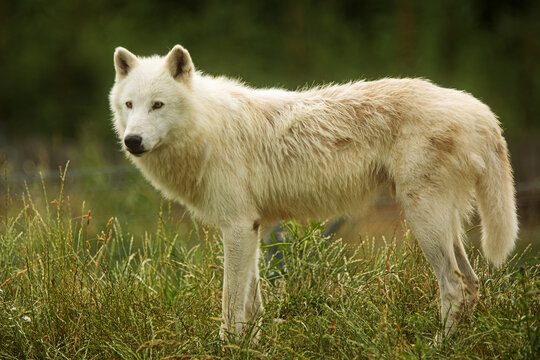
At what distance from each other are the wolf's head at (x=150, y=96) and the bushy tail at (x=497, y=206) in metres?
2.06

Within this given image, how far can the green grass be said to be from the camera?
11.1 feet

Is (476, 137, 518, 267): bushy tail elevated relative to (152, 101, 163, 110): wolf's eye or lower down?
lower down

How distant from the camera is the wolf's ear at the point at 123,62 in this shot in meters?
4.23

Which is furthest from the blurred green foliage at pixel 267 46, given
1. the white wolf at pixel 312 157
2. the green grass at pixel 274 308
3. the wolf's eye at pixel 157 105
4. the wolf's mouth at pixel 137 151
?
the wolf's mouth at pixel 137 151

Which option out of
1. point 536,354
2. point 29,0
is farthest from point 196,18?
point 536,354

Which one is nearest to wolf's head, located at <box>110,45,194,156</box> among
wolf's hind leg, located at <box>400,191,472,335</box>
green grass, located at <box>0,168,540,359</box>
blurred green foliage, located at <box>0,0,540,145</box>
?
green grass, located at <box>0,168,540,359</box>

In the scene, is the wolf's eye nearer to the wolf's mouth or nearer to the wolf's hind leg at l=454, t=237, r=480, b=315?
the wolf's mouth

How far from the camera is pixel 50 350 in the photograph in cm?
371

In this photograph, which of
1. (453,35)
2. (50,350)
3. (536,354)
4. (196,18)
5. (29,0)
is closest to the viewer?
(536,354)

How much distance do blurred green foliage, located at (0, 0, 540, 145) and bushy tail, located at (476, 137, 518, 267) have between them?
24.1 ft

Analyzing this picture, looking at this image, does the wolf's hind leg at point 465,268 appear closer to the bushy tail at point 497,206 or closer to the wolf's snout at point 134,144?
the bushy tail at point 497,206

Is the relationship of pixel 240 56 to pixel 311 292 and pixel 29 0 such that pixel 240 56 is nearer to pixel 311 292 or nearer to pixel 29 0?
pixel 29 0

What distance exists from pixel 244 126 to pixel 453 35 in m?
8.70

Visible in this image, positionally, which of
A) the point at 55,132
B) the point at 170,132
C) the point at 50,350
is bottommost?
the point at 55,132
